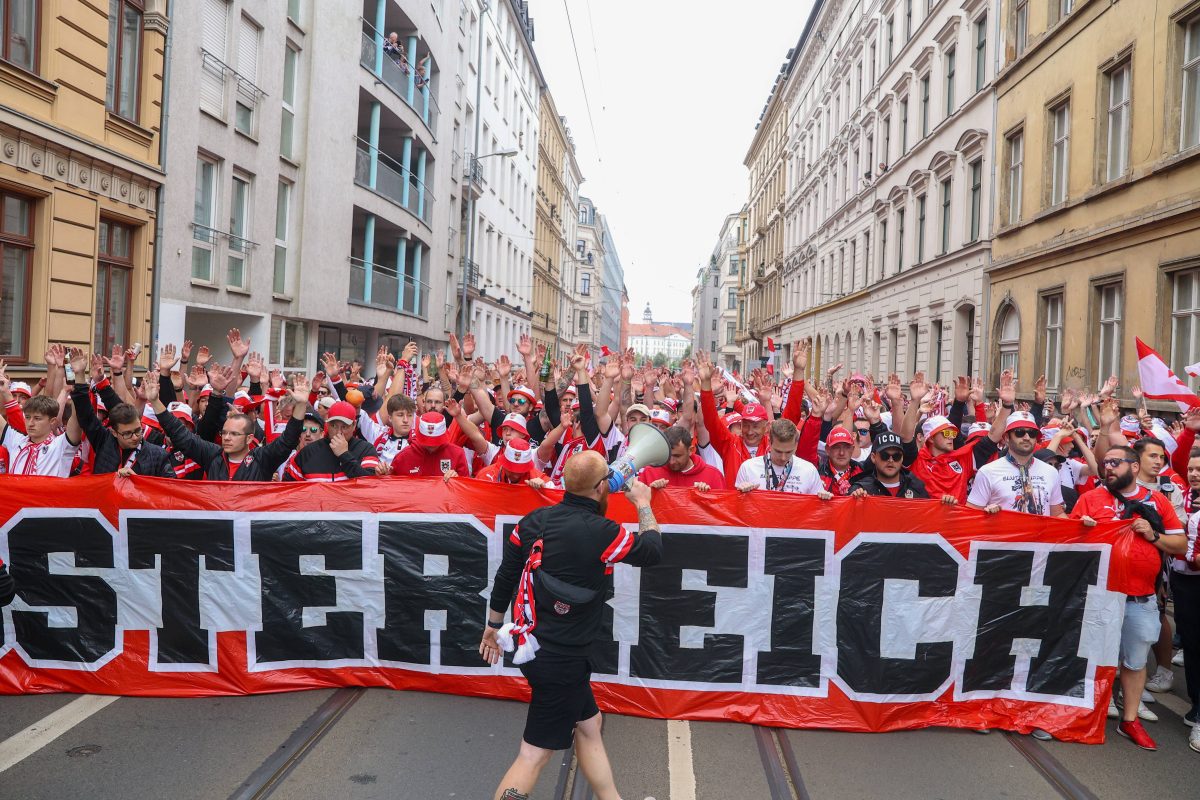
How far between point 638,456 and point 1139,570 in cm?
346

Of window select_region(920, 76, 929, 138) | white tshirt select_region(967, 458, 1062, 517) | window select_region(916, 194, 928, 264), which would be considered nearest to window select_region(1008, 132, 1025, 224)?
window select_region(916, 194, 928, 264)

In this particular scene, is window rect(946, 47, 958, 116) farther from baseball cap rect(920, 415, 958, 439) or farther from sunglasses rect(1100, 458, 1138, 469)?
sunglasses rect(1100, 458, 1138, 469)

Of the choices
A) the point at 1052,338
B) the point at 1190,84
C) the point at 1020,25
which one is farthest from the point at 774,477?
the point at 1020,25

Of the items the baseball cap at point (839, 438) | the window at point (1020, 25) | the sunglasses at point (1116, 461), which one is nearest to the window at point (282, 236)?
the baseball cap at point (839, 438)

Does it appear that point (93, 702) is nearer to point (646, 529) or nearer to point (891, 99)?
point (646, 529)

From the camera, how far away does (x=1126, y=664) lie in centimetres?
558

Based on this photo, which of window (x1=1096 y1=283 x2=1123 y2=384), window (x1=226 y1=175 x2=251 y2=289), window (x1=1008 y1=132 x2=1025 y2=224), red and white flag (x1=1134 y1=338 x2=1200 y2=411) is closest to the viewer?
red and white flag (x1=1134 y1=338 x2=1200 y2=411)

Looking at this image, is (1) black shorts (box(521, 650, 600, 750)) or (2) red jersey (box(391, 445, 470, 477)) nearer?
(1) black shorts (box(521, 650, 600, 750))

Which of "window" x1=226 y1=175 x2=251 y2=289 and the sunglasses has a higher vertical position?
"window" x1=226 y1=175 x2=251 y2=289

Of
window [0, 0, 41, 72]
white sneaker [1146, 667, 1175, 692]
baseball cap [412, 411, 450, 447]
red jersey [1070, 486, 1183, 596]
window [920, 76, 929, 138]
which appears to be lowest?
white sneaker [1146, 667, 1175, 692]

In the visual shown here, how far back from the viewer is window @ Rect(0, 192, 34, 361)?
456 inches

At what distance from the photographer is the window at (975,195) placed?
23547 millimetres

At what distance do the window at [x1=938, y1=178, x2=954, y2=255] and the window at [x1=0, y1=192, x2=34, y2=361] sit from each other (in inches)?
874

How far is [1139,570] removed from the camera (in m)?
5.57
